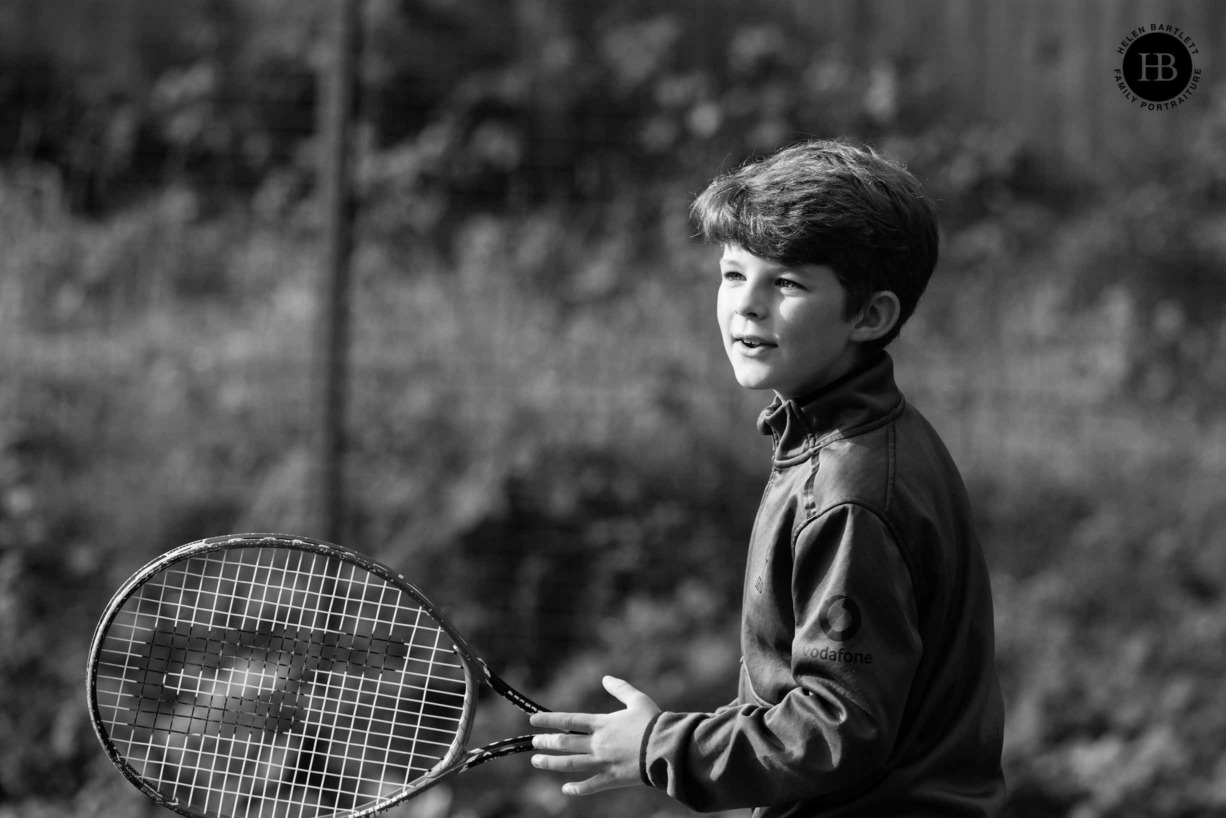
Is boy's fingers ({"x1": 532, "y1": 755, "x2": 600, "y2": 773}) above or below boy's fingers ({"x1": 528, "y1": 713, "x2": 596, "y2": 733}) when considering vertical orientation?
below

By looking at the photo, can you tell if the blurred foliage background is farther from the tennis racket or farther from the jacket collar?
the jacket collar

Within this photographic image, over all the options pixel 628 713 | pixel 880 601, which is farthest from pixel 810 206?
pixel 628 713

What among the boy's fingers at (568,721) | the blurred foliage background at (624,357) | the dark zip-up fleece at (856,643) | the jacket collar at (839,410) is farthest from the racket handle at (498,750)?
the blurred foliage background at (624,357)

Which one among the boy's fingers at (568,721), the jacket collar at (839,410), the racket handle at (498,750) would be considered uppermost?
the jacket collar at (839,410)

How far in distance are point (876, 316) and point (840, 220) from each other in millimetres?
147

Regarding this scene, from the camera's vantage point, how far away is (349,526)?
4.86 meters

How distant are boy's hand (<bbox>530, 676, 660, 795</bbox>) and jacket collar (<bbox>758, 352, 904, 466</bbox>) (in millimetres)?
380

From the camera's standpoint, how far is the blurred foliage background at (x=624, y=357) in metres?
4.86

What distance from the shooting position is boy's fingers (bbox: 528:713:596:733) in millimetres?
2104

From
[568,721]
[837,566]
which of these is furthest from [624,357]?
[837,566]

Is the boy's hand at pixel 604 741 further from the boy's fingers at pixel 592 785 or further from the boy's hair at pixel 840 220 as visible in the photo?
the boy's hair at pixel 840 220

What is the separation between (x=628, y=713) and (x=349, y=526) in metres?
2.95

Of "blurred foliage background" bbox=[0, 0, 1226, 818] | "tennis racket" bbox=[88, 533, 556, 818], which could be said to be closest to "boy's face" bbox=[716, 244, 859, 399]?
"tennis racket" bbox=[88, 533, 556, 818]

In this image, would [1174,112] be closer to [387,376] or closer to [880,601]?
[387,376]
